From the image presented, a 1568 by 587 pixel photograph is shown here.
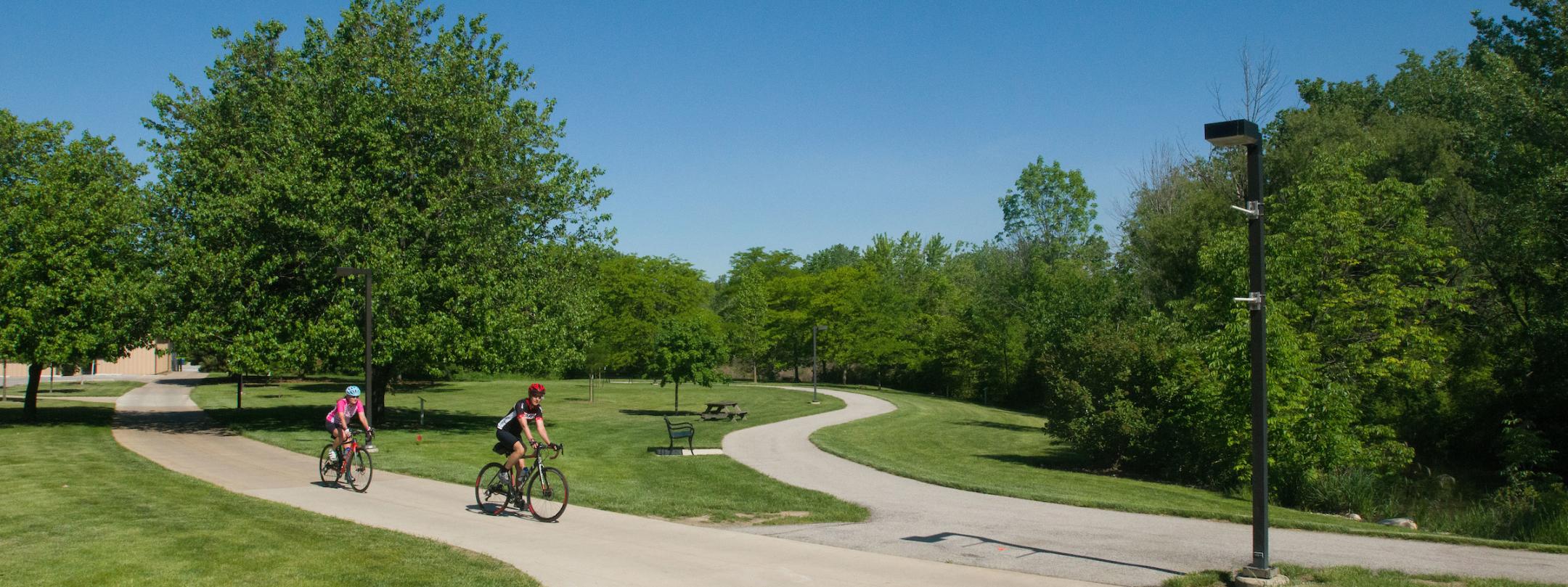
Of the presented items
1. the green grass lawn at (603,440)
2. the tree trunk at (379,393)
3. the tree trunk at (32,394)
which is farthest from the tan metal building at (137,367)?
the tree trunk at (379,393)

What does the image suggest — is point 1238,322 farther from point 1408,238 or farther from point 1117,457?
point 1408,238

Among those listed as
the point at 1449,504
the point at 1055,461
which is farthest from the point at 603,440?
the point at 1449,504

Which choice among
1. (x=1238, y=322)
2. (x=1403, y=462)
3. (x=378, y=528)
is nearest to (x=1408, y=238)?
(x=1403, y=462)

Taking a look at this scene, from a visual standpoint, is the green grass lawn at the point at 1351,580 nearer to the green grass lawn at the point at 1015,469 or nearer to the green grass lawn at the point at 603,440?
the green grass lawn at the point at 1015,469

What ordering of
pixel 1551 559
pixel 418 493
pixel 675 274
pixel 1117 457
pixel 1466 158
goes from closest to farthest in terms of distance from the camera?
pixel 1551 559, pixel 418 493, pixel 1117 457, pixel 1466 158, pixel 675 274

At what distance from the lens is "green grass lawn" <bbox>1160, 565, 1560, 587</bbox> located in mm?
8109

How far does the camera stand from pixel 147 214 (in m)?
26.7

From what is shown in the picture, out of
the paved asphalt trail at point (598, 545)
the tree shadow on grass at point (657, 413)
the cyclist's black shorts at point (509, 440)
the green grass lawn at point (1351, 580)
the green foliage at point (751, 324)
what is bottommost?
the tree shadow on grass at point (657, 413)

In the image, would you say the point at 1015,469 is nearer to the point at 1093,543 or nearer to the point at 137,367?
the point at 1093,543

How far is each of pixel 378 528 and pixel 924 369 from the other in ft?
178

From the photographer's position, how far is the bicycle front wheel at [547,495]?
12.2 metres

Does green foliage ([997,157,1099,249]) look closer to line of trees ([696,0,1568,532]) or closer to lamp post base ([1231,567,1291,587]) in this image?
line of trees ([696,0,1568,532])

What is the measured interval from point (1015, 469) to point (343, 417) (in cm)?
1474

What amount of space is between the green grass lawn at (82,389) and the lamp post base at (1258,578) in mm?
51568
